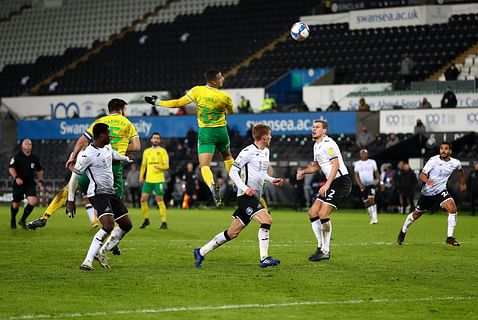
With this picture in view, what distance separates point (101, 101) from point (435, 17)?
17261 millimetres

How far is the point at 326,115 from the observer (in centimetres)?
3897

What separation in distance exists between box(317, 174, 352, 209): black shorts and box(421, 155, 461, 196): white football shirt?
11.2ft

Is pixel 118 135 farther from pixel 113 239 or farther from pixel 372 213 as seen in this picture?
pixel 372 213

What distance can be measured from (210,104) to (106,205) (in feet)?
12.6

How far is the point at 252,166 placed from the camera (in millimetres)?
14758

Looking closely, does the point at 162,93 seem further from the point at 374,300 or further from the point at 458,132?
the point at 374,300

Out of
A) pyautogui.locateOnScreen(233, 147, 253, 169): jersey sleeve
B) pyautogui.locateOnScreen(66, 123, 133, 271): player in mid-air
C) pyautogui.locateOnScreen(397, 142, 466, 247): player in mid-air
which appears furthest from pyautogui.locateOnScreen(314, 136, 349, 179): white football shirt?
pyautogui.locateOnScreen(66, 123, 133, 271): player in mid-air

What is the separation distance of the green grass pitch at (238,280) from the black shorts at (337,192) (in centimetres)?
101

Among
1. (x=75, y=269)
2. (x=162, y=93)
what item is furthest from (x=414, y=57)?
(x=75, y=269)

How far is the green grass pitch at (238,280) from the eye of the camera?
34.2 feet

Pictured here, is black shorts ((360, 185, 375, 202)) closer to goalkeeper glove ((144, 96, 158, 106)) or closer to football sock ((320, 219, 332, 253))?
football sock ((320, 219, 332, 253))

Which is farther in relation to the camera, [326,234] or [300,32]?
[300,32]

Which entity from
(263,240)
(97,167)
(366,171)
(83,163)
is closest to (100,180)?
(97,167)

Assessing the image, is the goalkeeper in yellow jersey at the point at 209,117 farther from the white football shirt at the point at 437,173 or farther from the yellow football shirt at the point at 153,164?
the yellow football shirt at the point at 153,164
